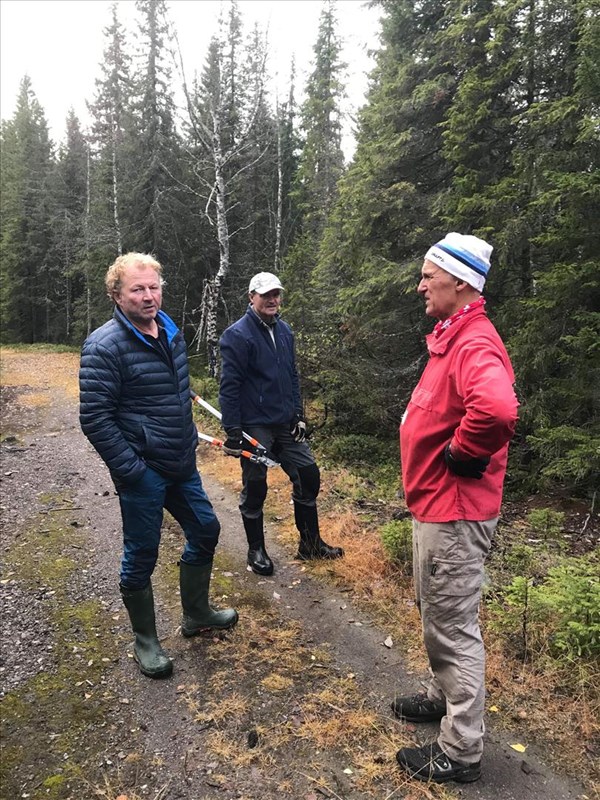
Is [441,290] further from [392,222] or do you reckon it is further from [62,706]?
[392,222]

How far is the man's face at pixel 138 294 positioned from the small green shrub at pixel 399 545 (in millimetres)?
2875

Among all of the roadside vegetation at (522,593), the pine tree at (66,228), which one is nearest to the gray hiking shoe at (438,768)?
the roadside vegetation at (522,593)

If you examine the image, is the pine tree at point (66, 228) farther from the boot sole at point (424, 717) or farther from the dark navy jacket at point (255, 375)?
the boot sole at point (424, 717)

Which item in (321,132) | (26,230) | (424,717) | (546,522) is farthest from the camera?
(26,230)

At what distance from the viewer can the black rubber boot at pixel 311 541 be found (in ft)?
16.4

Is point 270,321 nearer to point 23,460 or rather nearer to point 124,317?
point 124,317

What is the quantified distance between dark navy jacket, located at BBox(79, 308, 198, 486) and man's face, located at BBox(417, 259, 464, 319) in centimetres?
173

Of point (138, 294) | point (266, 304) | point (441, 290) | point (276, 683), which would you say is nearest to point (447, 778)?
point (276, 683)

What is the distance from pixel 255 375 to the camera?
4.67 meters

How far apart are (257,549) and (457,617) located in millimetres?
2779

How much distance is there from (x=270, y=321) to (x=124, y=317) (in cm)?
168

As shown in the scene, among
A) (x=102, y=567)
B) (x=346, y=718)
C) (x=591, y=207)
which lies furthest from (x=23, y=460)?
(x=591, y=207)

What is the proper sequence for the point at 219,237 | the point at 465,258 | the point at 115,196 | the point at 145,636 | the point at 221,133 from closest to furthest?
the point at 465,258 < the point at 145,636 < the point at 219,237 < the point at 221,133 < the point at 115,196

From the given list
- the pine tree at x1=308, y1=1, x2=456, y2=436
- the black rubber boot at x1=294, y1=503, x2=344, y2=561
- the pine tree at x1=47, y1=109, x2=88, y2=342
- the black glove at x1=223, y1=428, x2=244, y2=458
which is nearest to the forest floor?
the black rubber boot at x1=294, y1=503, x2=344, y2=561
